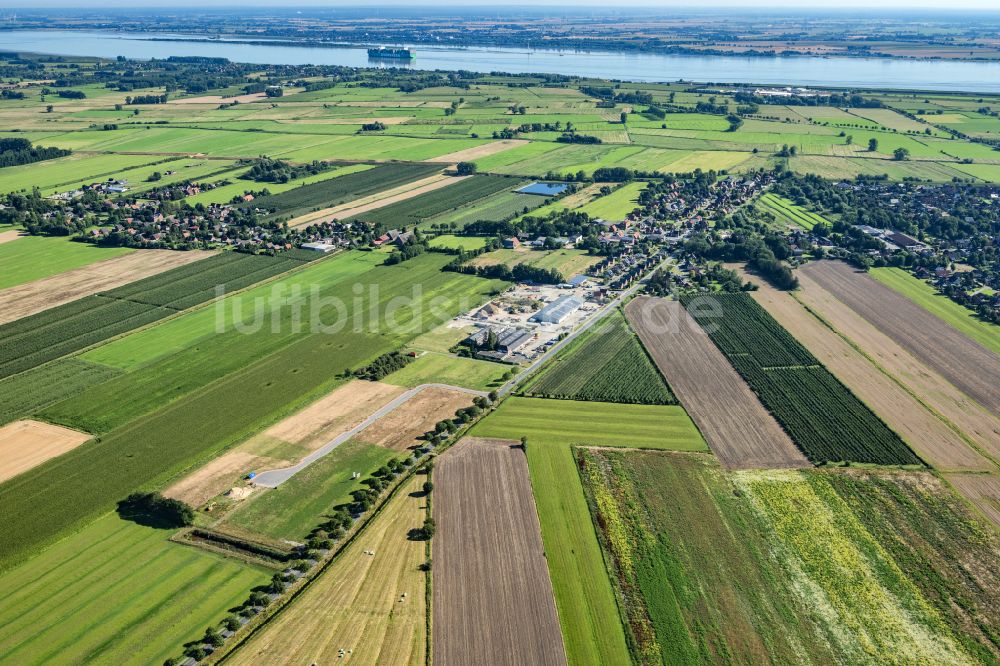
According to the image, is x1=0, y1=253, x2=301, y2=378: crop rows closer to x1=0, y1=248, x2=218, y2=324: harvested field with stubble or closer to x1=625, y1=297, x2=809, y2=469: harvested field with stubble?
x1=0, y1=248, x2=218, y2=324: harvested field with stubble

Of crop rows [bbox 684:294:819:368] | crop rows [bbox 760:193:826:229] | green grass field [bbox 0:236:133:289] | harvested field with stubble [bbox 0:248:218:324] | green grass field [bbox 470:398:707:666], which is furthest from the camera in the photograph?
crop rows [bbox 760:193:826:229]

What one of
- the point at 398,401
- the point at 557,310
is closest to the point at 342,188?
the point at 557,310

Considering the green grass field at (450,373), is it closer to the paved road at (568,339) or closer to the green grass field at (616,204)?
the paved road at (568,339)

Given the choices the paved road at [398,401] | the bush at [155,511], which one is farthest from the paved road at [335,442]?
the bush at [155,511]

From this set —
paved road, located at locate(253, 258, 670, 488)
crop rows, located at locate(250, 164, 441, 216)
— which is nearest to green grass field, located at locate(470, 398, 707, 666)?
paved road, located at locate(253, 258, 670, 488)

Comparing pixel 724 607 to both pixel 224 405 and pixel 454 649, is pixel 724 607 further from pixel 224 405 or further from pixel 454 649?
pixel 224 405

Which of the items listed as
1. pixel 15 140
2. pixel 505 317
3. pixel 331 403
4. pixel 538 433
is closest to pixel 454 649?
pixel 538 433
